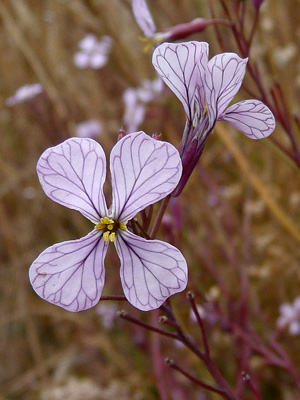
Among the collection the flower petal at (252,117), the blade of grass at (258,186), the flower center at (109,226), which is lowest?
the blade of grass at (258,186)

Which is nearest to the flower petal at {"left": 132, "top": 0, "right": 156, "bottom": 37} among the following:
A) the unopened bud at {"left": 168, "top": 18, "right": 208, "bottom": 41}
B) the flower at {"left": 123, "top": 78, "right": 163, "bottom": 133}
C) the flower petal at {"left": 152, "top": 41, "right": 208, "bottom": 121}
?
the unopened bud at {"left": 168, "top": 18, "right": 208, "bottom": 41}

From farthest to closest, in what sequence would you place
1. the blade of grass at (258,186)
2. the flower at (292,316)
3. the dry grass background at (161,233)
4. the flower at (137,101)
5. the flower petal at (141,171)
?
the flower at (137,101)
the dry grass background at (161,233)
the flower at (292,316)
the blade of grass at (258,186)
the flower petal at (141,171)

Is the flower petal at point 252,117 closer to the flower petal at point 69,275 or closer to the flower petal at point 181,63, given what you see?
the flower petal at point 181,63

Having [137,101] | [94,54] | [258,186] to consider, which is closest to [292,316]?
[258,186]


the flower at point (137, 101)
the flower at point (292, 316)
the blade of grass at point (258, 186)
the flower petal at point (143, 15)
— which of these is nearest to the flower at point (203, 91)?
the flower petal at point (143, 15)

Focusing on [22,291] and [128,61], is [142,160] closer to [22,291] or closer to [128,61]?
[128,61]

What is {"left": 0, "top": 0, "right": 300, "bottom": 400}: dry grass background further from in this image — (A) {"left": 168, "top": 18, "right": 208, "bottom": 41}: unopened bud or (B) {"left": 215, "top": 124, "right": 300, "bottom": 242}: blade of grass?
(A) {"left": 168, "top": 18, "right": 208, "bottom": 41}: unopened bud
